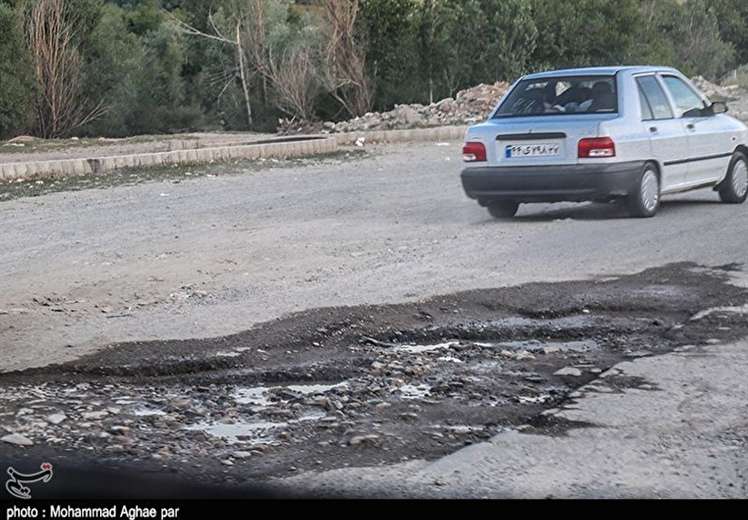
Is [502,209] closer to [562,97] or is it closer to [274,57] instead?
[562,97]

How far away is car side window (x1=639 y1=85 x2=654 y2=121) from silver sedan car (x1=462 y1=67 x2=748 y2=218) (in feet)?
0.04

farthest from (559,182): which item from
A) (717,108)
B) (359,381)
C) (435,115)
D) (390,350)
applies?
(435,115)

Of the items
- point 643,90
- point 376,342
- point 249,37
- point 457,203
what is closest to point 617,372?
point 376,342

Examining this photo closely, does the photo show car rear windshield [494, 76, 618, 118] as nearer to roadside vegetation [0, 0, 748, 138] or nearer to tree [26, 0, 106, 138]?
roadside vegetation [0, 0, 748, 138]

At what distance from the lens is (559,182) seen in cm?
1336

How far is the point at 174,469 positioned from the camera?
550 centimetres

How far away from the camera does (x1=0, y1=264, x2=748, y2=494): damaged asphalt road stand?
229 inches

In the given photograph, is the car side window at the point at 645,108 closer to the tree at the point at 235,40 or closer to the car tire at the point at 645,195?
the car tire at the point at 645,195

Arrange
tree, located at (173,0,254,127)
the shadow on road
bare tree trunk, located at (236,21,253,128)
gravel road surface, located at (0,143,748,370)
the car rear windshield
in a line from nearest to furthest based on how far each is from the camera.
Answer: gravel road surface, located at (0,143,748,370), the car rear windshield, the shadow on road, bare tree trunk, located at (236,21,253,128), tree, located at (173,0,254,127)

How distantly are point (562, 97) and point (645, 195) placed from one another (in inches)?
54.5

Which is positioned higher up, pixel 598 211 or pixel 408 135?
pixel 598 211

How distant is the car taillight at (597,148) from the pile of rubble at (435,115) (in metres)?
17.1

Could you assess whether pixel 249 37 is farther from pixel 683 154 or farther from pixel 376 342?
pixel 376 342

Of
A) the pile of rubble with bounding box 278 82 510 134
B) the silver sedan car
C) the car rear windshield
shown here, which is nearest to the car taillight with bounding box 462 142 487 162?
the silver sedan car
